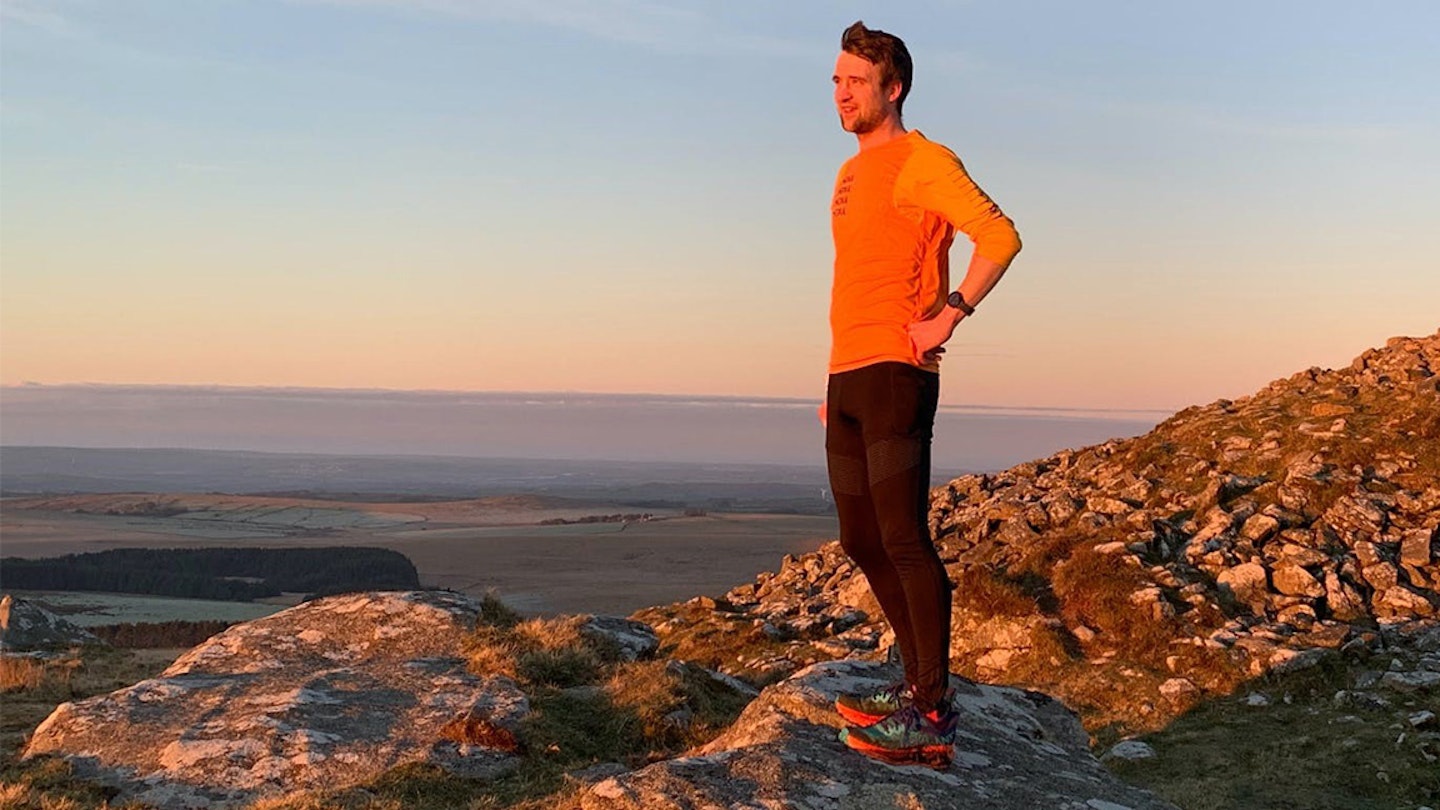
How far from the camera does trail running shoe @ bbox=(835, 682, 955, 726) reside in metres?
5.92

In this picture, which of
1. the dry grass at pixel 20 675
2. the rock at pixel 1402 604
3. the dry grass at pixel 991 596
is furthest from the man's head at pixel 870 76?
the rock at pixel 1402 604

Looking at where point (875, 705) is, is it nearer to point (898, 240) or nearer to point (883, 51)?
point (898, 240)

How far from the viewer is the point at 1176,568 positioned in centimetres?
1477

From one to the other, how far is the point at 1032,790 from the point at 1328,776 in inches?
225

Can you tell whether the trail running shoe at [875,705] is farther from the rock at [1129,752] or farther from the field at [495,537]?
the field at [495,537]

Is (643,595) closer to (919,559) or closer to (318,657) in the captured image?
(318,657)

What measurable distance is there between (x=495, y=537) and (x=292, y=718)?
8850 cm

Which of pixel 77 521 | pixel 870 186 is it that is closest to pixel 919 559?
pixel 870 186

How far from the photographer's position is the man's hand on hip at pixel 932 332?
5105 millimetres

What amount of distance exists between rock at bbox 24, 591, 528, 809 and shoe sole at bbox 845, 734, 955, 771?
2854 mm

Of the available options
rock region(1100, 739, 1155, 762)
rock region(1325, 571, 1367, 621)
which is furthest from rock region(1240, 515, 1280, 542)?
rock region(1100, 739, 1155, 762)

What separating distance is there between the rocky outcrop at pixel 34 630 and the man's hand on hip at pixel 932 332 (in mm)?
16413

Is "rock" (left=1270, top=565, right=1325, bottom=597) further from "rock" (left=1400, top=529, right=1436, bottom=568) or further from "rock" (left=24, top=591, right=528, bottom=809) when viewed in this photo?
"rock" (left=24, top=591, right=528, bottom=809)

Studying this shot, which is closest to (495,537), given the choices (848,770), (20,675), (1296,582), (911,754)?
(20,675)
